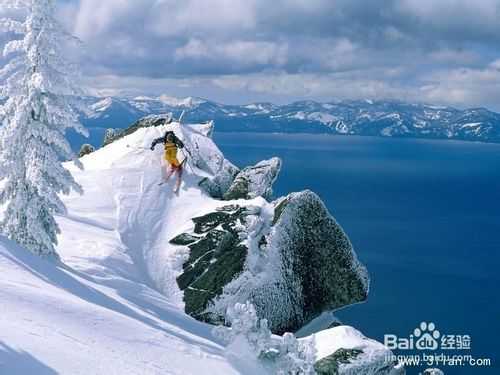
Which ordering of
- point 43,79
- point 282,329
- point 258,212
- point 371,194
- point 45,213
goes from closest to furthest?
point 43,79 → point 45,213 → point 282,329 → point 258,212 → point 371,194

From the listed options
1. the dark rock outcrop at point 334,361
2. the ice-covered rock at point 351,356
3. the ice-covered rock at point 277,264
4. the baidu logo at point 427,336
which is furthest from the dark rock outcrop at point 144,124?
the baidu logo at point 427,336

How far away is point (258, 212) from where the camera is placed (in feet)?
99.5

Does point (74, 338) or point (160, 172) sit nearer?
point (74, 338)

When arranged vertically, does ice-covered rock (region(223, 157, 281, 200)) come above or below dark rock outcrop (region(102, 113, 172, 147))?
below

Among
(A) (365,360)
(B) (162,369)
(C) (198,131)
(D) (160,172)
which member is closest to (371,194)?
(C) (198,131)

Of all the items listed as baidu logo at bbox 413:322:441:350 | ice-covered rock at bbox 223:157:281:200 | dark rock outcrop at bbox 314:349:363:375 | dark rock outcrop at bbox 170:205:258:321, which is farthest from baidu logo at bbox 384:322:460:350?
dark rock outcrop at bbox 314:349:363:375

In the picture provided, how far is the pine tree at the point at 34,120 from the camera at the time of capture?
737 inches

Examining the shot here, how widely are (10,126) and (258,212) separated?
15557 mm

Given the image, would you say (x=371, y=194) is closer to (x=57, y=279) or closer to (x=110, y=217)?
(x=110, y=217)

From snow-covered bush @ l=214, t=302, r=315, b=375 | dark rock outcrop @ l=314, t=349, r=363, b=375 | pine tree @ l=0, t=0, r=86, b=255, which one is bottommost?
dark rock outcrop @ l=314, t=349, r=363, b=375

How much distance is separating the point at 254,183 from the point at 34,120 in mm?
18973

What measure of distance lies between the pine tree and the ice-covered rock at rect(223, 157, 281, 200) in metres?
16.2

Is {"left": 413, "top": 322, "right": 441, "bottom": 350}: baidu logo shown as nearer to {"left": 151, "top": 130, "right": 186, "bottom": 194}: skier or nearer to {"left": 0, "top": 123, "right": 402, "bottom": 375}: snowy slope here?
{"left": 0, "top": 123, "right": 402, "bottom": 375}: snowy slope

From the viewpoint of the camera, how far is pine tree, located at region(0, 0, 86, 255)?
61.4ft
